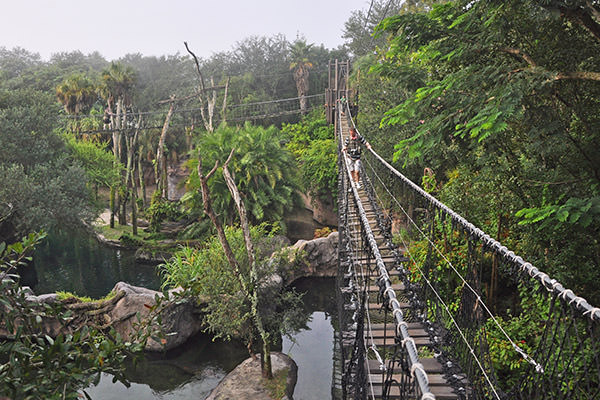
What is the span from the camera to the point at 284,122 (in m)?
20.4

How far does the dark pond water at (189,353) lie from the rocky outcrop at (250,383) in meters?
0.29

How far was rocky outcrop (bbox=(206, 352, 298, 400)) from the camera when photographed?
19.8ft

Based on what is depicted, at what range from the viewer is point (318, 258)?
1105cm

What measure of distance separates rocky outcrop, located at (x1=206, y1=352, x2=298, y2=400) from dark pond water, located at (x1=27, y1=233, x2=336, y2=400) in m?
0.29

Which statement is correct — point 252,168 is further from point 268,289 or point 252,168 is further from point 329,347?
point 329,347

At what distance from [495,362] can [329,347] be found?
13.7ft

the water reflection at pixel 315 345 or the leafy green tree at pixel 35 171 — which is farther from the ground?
the leafy green tree at pixel 35 171

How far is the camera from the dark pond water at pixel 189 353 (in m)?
6.84

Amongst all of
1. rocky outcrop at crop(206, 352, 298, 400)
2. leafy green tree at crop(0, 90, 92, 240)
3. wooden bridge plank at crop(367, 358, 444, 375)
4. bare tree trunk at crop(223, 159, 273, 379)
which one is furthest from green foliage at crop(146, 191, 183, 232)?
wooden bridge plank at crop(367, 358, 444, 375)

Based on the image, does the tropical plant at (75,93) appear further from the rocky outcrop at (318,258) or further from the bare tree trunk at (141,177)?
the rocky outcrop at (318,258)

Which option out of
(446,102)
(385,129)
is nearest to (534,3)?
(446,102)

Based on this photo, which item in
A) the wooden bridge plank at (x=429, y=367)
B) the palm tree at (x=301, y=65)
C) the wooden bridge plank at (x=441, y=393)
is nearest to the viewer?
the wooden bridge plank at (x=441, y=393)

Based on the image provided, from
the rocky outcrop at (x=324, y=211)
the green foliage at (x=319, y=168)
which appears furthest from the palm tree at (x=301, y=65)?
the rocky outcrop at (x=324, y=211)

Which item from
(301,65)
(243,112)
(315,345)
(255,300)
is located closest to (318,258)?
(315,345)
